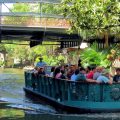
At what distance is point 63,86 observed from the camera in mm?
22047

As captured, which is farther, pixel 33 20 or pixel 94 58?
pixel 33 20

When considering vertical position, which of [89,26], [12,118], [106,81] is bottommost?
[12,118]

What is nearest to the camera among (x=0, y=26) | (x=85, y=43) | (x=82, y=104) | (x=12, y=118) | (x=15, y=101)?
(x=12, y=118)

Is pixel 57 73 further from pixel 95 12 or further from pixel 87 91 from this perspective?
pixel 95 12

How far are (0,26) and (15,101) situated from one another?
6934mm

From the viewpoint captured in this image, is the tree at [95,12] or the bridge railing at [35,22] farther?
the bridge railing at [35,22]

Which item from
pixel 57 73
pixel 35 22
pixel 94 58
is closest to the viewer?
pixel 57 73

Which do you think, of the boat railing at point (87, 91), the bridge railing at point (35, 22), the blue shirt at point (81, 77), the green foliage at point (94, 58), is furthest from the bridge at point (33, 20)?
the blue shirt at point (81, 77)

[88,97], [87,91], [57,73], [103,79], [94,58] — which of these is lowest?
[88,97]

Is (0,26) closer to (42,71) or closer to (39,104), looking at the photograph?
(42,71)

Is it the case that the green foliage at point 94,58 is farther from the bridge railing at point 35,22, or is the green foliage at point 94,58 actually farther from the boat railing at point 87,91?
the boat railing at point 87,91

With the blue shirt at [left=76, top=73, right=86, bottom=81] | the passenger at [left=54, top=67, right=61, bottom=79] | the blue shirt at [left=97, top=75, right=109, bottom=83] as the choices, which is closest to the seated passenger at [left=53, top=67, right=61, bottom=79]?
the passenger at [left=54, top=67, right=61, bottom=79]

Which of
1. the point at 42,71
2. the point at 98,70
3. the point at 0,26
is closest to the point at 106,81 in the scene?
the point at 98,70

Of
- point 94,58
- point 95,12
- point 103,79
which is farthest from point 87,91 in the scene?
point 94,58
